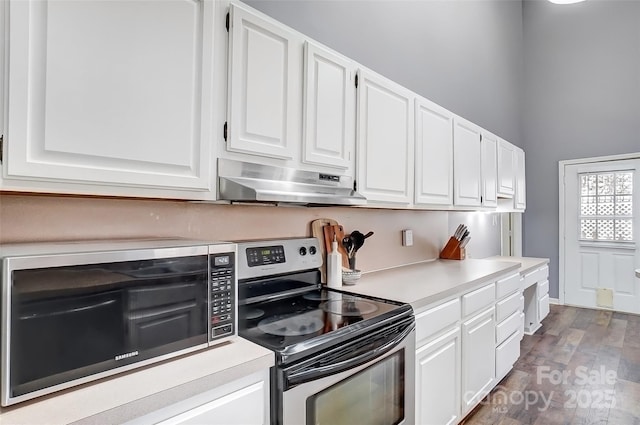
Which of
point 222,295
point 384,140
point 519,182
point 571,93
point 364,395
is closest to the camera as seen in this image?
point 222,295

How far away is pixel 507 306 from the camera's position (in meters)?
2.62

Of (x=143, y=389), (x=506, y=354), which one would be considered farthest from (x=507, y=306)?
(x=143, y=389)

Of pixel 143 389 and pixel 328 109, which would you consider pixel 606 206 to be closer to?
pixel 328 109

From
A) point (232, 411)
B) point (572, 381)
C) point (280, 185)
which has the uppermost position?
point (280, 185)

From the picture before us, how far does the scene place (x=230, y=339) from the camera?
112 cm

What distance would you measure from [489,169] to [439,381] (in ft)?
7.07

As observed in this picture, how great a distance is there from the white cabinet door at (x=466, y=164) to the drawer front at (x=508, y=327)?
93 centimetres

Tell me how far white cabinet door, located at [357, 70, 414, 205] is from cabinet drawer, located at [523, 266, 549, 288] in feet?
6.75

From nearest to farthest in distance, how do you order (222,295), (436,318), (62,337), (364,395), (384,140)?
(62,337) < (222,295) < (364,395) < (436,318) < (384,140)

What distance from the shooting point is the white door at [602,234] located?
454 cm

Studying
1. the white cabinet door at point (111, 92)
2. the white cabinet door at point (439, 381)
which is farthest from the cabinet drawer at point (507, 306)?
the white cabinet door at point (111, 92)

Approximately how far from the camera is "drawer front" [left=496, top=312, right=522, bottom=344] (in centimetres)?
249

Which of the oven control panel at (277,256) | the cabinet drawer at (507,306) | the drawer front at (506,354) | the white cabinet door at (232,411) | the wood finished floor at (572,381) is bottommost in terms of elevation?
the wood finished floor at (572,381)

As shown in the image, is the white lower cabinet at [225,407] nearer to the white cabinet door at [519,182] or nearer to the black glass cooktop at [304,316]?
the black glass cooktop at [304,316]
